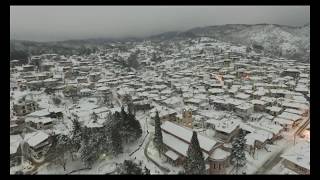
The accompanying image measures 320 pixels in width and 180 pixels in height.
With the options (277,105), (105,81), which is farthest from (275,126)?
(105,81)

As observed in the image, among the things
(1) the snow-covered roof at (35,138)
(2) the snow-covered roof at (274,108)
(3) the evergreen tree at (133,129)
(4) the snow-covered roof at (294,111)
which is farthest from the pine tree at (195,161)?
(4) the snow-covered roof at (294,111)

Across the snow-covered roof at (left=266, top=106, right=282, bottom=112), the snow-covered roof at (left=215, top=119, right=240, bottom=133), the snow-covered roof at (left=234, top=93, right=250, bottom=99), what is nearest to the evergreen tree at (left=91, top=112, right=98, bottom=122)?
the snow-covered roof at (left=215, top=119, right=240, bottom=133)

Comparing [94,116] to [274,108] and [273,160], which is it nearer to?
[273,160]

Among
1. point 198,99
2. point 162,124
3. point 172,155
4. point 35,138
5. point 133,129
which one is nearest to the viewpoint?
point 172,155

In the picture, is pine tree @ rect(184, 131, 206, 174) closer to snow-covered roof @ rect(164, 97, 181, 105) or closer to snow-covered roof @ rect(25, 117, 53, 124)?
snow-covered roof @ rect(164, 97, 181, 105)

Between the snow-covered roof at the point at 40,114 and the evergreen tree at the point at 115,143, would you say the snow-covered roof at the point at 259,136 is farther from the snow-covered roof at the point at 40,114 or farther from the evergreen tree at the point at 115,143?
the snow-covered roof at the point at 40,114

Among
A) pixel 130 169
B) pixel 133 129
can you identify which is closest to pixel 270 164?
pixel 130 169
